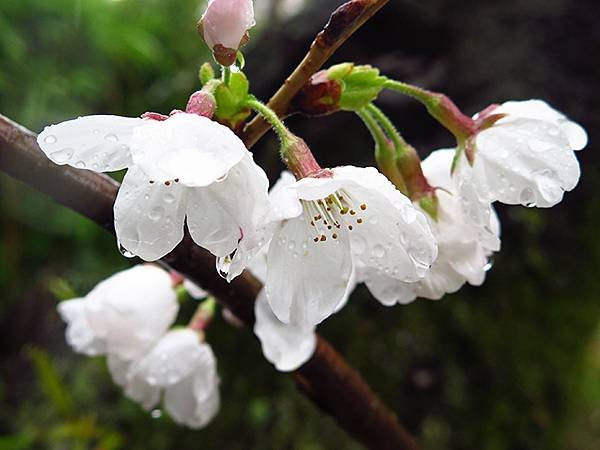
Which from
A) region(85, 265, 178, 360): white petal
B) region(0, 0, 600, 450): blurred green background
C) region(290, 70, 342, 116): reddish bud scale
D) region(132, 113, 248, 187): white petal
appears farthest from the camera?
region(0, 0, 600, 450): blurred green background

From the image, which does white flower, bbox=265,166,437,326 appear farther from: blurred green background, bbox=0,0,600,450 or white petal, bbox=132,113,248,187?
blurred green background, bbox=0,0,600,450

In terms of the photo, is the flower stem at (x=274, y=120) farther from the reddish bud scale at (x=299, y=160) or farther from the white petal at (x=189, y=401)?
the white petal at (x=189, y=401)

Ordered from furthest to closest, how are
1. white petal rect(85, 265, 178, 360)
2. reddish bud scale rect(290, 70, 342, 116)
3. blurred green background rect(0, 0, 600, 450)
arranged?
blurred green background rect(0, 0, 600, 450)
white petal rect(85, 265, 178, 360)
reddish bud scale rect(290, 70, 342, 116)

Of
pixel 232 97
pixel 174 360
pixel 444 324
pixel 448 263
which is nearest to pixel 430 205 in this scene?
pixel 448 263

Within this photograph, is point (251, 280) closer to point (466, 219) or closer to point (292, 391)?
point (466, 219)

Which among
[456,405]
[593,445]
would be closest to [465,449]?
[456,405]

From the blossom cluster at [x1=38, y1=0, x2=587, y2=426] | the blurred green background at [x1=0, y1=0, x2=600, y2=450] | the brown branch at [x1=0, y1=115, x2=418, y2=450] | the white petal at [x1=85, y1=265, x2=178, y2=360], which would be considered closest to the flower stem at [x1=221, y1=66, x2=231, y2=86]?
the blossom cluster at [x1=38, y1=0, x2=587, y2=426]
